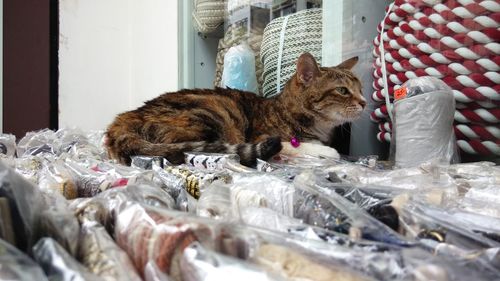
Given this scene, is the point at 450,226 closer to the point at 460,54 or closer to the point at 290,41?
the point at 460,54

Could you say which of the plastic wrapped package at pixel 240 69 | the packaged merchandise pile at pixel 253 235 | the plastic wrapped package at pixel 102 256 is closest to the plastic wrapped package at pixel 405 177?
the packaged merchandise pile at pixel 253 235

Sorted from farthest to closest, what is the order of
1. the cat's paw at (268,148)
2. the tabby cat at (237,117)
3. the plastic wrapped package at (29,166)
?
the tabby cat at (237,117), the cat's paw at (268,148), the plastic wrapped package at (29,166)

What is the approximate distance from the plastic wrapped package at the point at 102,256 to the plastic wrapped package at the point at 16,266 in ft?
0.12

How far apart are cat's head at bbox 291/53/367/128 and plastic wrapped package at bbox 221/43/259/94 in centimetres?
29

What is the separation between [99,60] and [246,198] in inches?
99.4

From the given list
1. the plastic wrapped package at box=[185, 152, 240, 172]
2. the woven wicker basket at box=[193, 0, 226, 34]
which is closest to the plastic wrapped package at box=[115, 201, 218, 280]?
the plastic wrapped package at box=[185, 152, 240, 172]

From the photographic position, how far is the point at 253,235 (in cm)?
29

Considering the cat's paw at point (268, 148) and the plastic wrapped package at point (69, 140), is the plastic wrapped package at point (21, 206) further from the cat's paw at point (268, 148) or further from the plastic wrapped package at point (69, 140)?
the plastic wrapped package at point (69, 140)

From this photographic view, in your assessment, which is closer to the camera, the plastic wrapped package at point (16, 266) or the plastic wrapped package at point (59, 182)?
the plastic wrapped package at point (16, 266)

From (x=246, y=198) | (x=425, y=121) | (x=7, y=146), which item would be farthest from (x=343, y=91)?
(x=7, y=146)

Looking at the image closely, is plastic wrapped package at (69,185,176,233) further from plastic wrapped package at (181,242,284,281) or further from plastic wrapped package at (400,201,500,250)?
plastic wrapped package at (400,201,500,250)

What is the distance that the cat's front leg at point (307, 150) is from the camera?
3.80 ft

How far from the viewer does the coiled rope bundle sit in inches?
31.0

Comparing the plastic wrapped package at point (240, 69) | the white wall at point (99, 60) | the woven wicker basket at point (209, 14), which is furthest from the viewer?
the white wall at point (99, 60)
